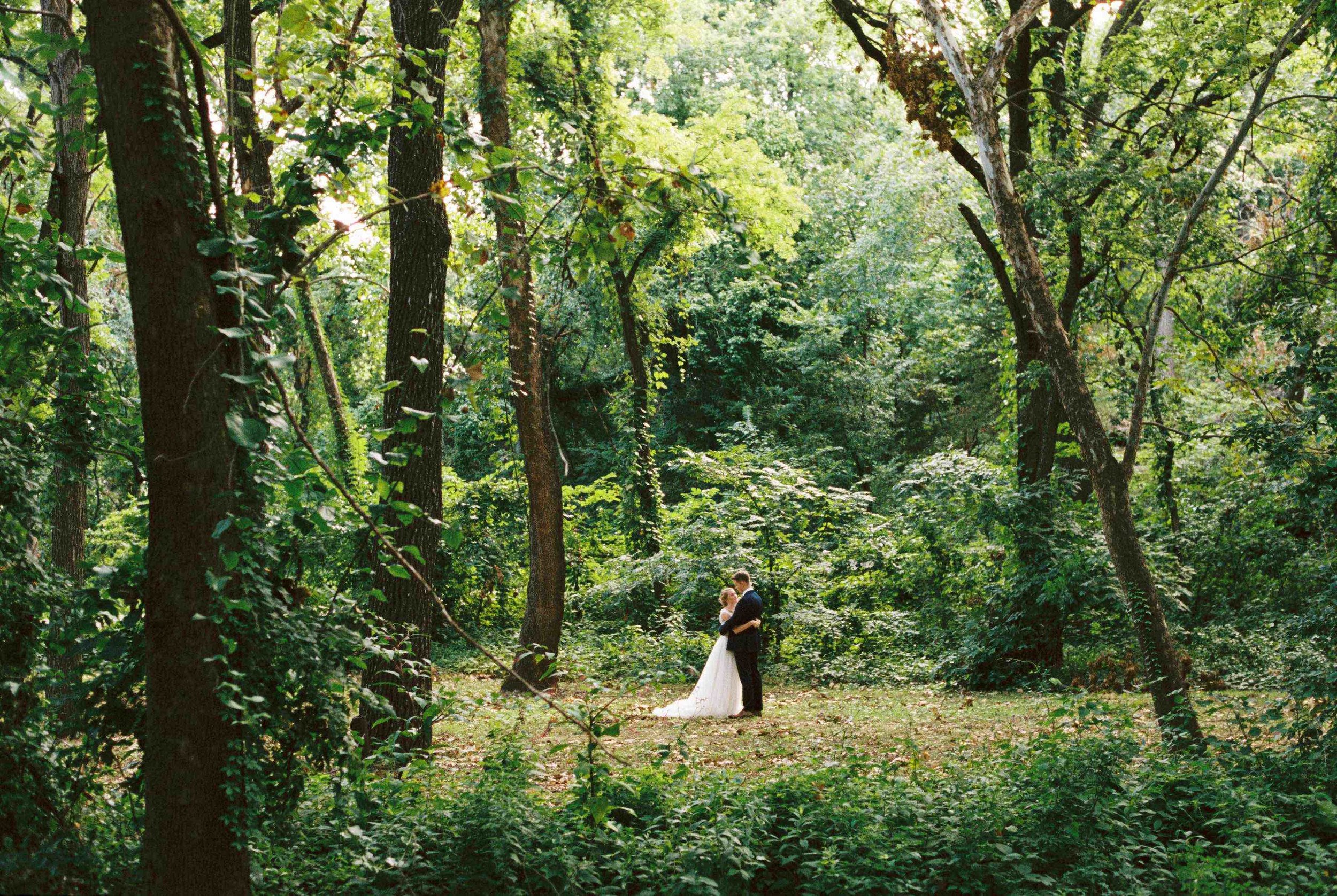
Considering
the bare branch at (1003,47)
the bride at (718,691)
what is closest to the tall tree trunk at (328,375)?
the bride at (718,691)

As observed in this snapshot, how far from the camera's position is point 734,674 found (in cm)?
1238

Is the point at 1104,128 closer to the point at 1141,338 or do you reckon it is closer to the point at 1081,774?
the point at 1141,338

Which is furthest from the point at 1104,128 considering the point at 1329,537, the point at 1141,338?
the point at 1329,537

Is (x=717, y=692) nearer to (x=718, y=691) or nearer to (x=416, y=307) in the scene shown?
(x=718, y=691)

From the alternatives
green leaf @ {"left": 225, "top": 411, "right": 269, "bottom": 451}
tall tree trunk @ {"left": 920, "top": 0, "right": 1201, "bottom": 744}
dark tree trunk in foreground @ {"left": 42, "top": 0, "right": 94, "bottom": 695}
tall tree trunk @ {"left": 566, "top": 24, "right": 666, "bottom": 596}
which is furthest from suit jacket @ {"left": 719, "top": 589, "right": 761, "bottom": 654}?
green leaf @ {"left": 225, "top": 411, "right": 269, "bottom": 451}

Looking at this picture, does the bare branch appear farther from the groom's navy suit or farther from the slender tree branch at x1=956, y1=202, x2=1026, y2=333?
the groom's navy suit

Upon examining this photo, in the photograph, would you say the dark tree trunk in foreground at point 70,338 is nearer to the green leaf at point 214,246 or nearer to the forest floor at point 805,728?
the green leaf at point 214,246

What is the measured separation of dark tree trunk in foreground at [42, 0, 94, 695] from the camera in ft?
17.3

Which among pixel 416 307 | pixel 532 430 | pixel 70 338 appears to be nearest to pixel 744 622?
pixel 532 430

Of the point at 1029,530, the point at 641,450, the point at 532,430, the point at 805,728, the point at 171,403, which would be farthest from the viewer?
the point at 641,450

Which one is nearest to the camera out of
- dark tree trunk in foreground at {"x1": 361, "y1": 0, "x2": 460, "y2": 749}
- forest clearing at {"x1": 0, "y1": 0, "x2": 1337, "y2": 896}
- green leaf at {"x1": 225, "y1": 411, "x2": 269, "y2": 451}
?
green leaf at {"x1": 225, "y1": 411, "x2": 269, "y2": 451}

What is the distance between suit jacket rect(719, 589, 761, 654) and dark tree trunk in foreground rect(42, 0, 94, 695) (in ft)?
23.1

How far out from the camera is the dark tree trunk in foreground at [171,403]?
12.7 ft

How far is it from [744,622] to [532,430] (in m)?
3.94
